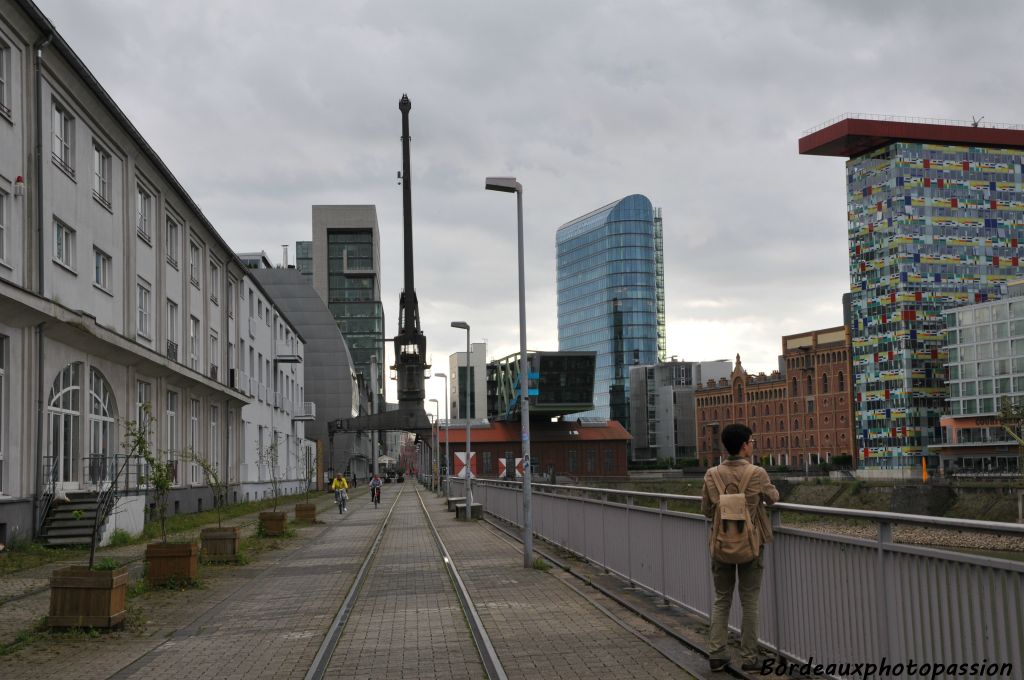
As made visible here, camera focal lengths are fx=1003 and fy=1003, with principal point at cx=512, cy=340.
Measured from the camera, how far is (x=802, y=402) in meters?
130

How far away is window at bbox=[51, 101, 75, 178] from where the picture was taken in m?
24.4

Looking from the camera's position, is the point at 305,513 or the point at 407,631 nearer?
the point at 407,631

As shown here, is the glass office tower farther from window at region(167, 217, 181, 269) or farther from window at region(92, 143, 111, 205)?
window at region(92, 143, 111, 205)

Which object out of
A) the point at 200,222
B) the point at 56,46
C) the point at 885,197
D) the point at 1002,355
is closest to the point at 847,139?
the point at 885,197

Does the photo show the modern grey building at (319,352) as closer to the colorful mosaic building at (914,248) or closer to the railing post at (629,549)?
the colorful mosaic building at (914,248)

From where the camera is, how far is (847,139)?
4825 inches

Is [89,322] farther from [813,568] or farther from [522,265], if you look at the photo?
[813,568]

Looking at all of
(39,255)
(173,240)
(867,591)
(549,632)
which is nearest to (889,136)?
(173,240)

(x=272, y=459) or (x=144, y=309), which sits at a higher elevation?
(x=144, y=309)

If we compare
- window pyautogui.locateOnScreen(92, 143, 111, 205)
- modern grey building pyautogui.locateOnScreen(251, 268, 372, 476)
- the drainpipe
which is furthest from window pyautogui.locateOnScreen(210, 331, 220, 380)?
modern grey building pyautogui.locateOnScreen(251, 268, 372, 476)

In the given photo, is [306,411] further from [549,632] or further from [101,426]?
[549,632]

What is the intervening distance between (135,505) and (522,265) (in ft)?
41.2

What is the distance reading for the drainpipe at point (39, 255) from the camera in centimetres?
2170

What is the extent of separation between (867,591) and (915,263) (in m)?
122
